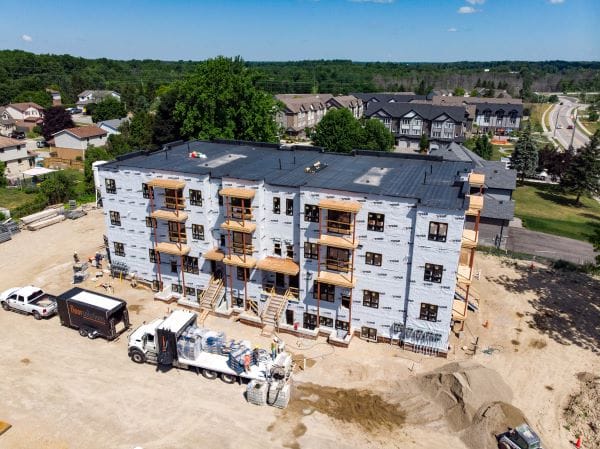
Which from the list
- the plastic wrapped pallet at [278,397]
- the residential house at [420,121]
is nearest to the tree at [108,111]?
the residential house at [420,121]

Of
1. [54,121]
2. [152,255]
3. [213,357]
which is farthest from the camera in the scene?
[54,121]

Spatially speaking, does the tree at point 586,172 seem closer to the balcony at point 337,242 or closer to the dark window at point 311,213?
the balcony at point 337,242

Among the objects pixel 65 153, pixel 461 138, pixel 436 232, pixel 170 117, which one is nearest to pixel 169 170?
pixel 436 232

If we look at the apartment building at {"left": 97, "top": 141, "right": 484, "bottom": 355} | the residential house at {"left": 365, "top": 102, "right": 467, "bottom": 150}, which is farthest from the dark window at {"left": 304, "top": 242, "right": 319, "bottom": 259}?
the residential house at {"left": 365, "top": 102, "right": 467, "bottom": 150}

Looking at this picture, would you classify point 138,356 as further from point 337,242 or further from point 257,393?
point 337,242

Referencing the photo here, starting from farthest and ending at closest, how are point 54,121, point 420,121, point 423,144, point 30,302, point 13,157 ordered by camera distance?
1. point 420,121
2. point 423,144
3. point 54,121
4. point 13,157
5. point 30,302

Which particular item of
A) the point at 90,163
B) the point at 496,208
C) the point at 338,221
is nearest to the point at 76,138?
the point at 90,163
